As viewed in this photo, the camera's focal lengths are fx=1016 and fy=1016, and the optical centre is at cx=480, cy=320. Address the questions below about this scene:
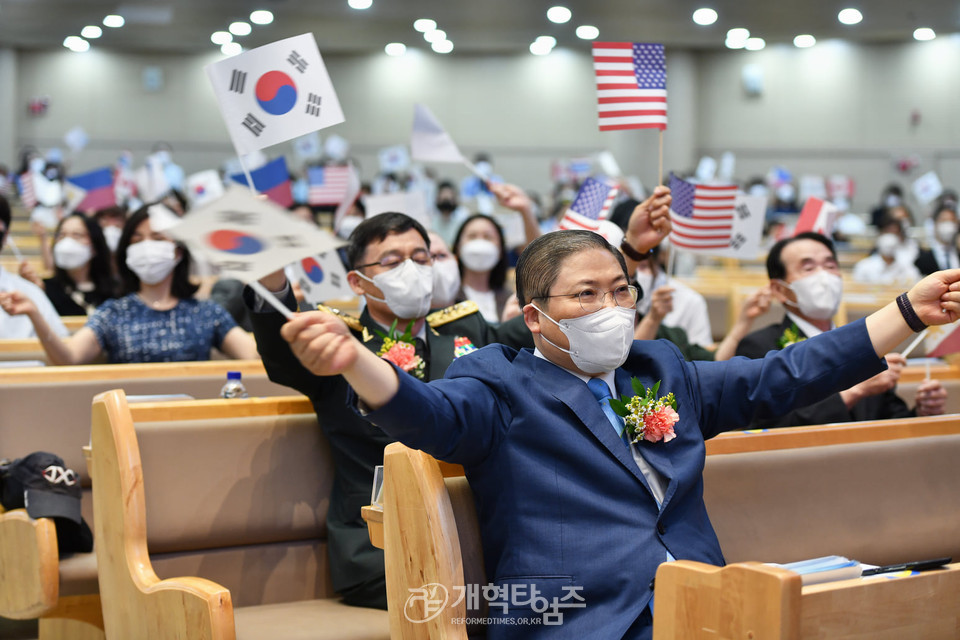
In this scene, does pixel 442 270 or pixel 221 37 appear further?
pixel 221 37

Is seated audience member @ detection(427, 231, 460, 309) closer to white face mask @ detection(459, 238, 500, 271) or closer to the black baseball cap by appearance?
white face mask @ detection(459, 238, 500, 271)

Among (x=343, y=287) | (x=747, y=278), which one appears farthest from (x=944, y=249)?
(x=343, y=287)

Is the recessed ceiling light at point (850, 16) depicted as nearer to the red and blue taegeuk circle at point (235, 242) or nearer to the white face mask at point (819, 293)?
the white face mask at point (819, 293)

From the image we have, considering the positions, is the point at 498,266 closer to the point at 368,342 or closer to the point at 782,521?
the point at 368,342

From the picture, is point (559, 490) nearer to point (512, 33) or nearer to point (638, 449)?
point (638, 449)

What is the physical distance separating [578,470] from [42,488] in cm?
160

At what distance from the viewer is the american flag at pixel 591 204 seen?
13.2ft

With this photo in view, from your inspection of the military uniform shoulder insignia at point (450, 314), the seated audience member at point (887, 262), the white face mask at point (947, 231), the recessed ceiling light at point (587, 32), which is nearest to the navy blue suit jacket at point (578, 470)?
the military uniform shoulder insignia at point (450, 314)

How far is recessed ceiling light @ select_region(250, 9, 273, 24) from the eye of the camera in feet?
48.4

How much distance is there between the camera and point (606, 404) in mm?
2209

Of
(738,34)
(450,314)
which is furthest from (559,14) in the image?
(450,314)

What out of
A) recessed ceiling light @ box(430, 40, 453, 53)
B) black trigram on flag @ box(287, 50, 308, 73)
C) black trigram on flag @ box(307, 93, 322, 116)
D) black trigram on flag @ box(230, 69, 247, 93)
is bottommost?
black trigram on flag @ box(307, 93, 322, 116)

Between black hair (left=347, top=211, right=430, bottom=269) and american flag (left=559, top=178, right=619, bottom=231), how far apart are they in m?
1.13

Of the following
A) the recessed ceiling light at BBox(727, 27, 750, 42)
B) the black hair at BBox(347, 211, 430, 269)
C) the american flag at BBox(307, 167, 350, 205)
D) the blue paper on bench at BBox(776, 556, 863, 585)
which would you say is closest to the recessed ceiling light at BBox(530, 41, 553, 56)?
the recessed ceiling light at BBox(727, 27, 750, 42)
